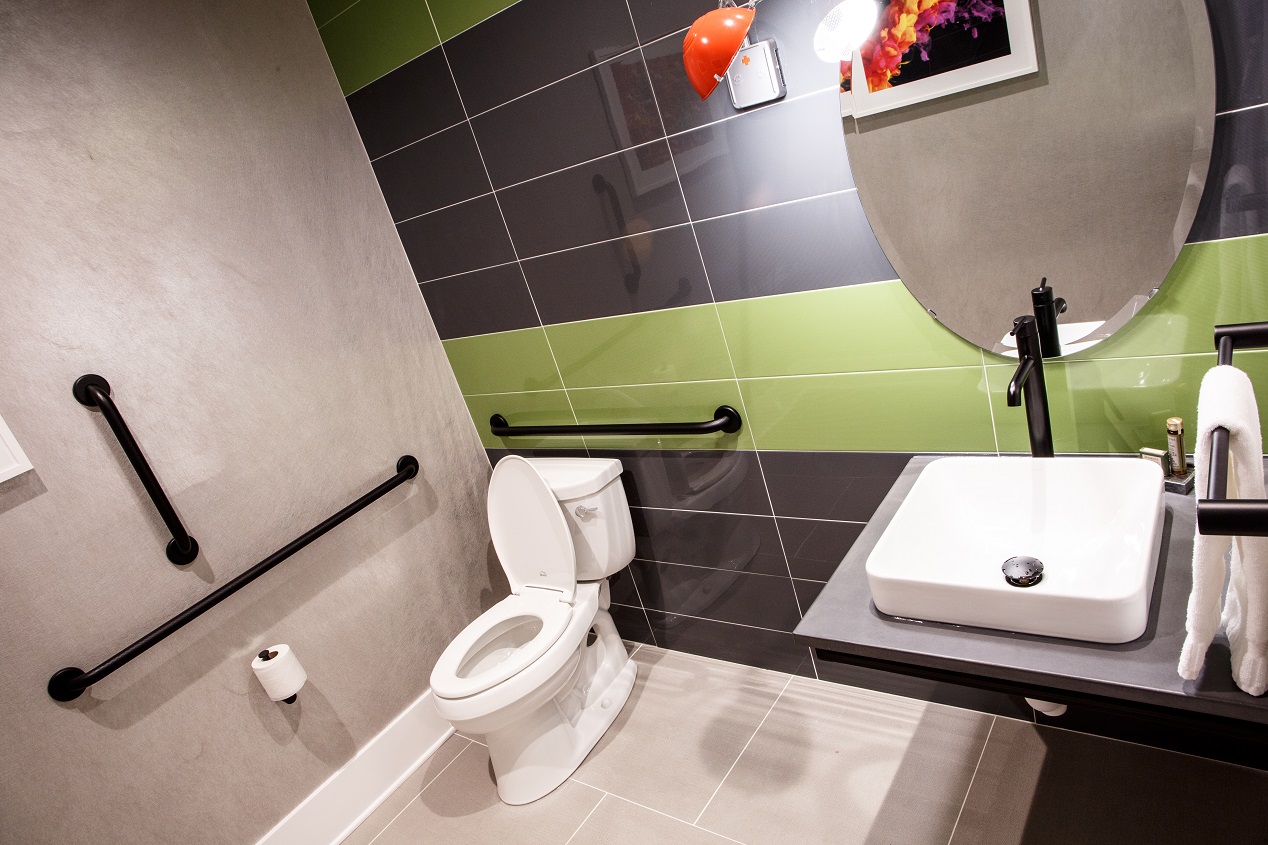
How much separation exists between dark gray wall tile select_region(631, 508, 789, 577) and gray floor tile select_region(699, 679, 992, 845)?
411 millimetres

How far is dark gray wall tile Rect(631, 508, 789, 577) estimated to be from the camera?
2.07 meters

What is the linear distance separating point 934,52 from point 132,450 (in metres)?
1.86

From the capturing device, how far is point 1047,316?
136 cm

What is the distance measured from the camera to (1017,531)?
136 cm

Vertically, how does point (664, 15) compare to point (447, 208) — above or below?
above

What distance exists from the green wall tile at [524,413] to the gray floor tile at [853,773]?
3.39 feet

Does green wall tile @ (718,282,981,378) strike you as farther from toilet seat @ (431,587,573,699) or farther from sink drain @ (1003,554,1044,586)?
toilet seat @ (431,587,573,699)

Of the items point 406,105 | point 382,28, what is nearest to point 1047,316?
point 406,105

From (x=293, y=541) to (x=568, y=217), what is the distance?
1163 millimetres

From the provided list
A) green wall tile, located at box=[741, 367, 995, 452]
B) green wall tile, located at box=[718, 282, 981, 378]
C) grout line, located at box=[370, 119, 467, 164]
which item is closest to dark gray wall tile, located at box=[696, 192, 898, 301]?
green wall tile, located at box=[718, 282, 981, 378]

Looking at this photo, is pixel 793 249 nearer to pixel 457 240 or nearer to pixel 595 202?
pixel 595 202

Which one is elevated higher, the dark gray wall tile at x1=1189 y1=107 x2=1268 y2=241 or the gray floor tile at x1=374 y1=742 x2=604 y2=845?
the dark gray wall tile at x1=1189 y1=107 x2=1268 y2=241

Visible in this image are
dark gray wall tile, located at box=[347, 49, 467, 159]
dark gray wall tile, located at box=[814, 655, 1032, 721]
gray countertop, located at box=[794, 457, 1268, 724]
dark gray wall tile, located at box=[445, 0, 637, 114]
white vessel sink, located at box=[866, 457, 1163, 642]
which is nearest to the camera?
gray countertop, located at box=[794, 457, 1268, 724]

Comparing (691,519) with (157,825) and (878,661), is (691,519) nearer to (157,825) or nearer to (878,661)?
(878,661)
